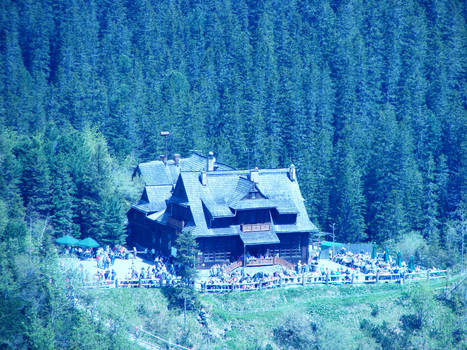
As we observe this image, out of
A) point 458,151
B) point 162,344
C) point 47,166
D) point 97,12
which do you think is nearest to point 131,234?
point 47,166

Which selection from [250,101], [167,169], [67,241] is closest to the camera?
[67,241]

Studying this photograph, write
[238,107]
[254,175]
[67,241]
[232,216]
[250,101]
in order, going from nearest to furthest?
[67,241] → [232,216] → [254,175] → [238,107] → [250,101]

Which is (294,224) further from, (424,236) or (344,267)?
(424,236)

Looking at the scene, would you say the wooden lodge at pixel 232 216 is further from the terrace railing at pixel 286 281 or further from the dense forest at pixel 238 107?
the dense forest at pixel 238 107

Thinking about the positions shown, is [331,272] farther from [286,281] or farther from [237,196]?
[237,196]

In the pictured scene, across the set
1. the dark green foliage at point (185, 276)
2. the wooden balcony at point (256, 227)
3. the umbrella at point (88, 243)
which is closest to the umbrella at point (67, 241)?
the umbrella at point (88, 243)

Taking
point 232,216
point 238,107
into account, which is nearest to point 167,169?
point 232,216

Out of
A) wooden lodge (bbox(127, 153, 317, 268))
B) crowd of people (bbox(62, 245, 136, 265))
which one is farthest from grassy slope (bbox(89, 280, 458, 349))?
crowd of people (bbox(62, 245, 136, 265))
